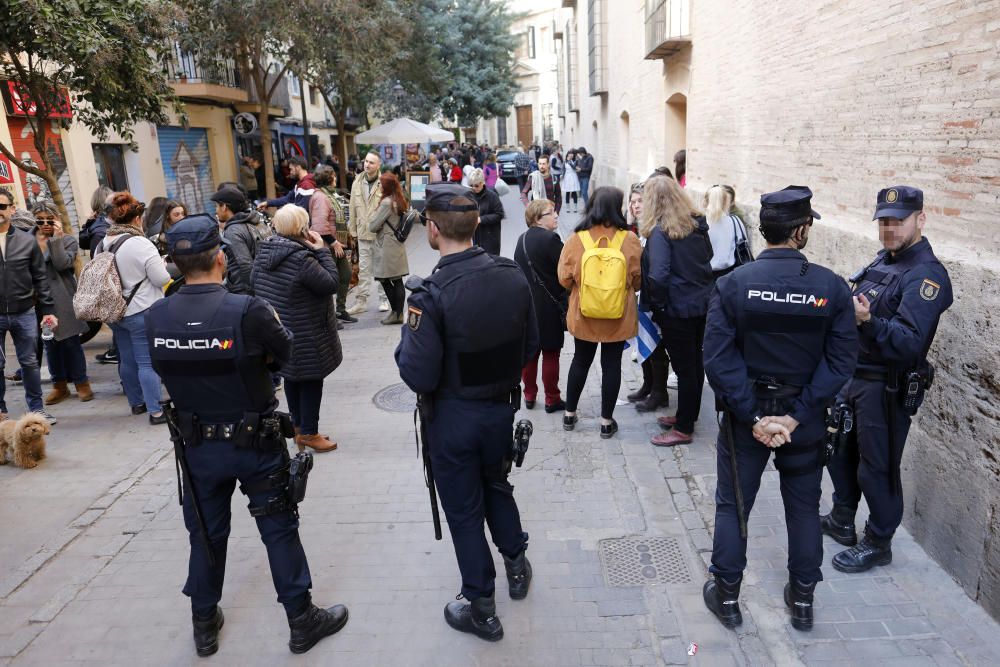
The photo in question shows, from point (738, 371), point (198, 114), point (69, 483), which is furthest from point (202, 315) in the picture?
point (198, 114)

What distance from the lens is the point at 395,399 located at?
659cm

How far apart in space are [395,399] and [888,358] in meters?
4.24

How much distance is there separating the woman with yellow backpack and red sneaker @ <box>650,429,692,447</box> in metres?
0.47

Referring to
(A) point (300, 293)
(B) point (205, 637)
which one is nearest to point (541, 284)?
(A) point (300, 293)

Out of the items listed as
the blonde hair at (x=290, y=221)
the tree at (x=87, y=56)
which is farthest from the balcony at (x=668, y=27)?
the blonde hair at (x=290, y=221)

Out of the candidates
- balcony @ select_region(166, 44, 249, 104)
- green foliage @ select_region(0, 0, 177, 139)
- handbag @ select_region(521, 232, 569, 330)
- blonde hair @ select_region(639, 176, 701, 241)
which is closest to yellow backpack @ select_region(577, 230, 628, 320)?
blonde hair @ select_region(639, 176, 701, 241)

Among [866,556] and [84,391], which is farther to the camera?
[84,391]

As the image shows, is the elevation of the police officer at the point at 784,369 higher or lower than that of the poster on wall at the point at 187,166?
lower

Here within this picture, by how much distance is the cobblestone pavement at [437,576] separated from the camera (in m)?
3.31

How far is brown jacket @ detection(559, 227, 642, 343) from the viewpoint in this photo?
5.14m

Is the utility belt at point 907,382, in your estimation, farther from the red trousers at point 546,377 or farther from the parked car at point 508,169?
the parked car at point 508,169

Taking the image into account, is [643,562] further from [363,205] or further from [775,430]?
[363,205]

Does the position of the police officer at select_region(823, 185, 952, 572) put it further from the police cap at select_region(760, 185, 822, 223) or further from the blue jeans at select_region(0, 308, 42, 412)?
the blue jeans at select_region(0, 308, 42, 412)

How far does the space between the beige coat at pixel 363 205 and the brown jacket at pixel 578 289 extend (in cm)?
402
